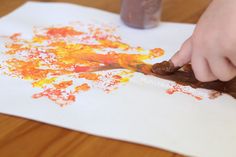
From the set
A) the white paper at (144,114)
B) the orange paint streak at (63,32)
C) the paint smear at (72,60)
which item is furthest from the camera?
the orange paint streak at (63,32)

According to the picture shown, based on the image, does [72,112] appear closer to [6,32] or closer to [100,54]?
[100,54]

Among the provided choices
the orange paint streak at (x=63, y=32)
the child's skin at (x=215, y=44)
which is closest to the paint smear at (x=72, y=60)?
the orange paint streak at (x=63, y=32)

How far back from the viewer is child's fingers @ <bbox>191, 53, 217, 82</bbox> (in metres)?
0.55

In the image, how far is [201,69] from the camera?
0.55 metres

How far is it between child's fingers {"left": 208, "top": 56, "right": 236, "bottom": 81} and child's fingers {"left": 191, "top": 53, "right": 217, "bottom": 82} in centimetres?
1

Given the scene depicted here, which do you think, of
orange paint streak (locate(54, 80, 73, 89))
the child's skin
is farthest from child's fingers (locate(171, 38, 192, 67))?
orange paint streak (locate(54, 80, 73, 89))

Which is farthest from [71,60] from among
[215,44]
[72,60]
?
[215,44]

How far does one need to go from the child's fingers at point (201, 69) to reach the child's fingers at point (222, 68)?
11mm

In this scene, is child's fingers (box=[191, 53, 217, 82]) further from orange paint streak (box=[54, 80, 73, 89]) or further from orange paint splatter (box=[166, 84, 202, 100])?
orange paint streak (box=[54, 80, 73, 89])

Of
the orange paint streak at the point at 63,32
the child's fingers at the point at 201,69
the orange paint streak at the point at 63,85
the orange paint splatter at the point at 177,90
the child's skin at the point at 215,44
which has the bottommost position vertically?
the orange paint streak at the point at 63,85

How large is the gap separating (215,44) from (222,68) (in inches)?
1.4

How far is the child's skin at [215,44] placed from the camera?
0.51m

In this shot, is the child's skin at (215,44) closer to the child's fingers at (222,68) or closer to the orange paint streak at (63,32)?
the child's fingers at (222,68)

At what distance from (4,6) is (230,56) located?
54 centimetres
